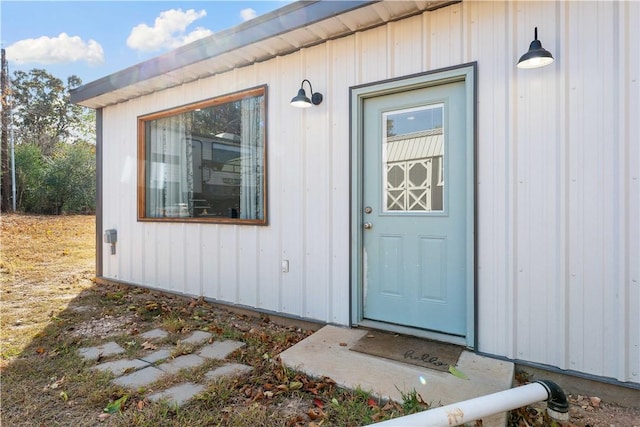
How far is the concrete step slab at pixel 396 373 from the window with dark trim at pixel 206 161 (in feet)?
4.98

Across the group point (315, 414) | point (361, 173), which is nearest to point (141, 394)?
point (315, 414)

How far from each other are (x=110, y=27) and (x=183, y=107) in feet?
9.53

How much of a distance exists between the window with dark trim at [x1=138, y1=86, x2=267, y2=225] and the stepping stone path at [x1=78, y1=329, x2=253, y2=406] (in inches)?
50.0

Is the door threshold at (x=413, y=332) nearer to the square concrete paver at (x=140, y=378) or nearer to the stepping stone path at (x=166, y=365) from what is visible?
the stepping stone path at (x=166, y=365)

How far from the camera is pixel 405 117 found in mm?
2836

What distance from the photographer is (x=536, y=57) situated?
2021 mm

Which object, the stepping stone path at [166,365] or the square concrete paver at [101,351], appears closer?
the stepping stone path at [166,365]

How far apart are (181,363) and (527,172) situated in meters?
2.71

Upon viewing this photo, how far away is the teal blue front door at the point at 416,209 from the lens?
2.59 metres

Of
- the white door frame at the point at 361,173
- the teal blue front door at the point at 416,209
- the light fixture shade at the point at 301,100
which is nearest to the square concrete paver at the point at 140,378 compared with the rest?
the white door frame at the point at 361,173

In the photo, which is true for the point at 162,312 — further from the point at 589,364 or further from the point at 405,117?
the point at 589,364

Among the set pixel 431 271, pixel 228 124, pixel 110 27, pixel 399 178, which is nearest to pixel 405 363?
pixel 431 271

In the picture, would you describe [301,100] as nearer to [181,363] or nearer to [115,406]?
[181,363]

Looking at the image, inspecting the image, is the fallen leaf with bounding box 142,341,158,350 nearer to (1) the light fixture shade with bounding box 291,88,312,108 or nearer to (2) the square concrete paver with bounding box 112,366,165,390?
(2) the square concrete paver with bounding box 112,366,165,390
